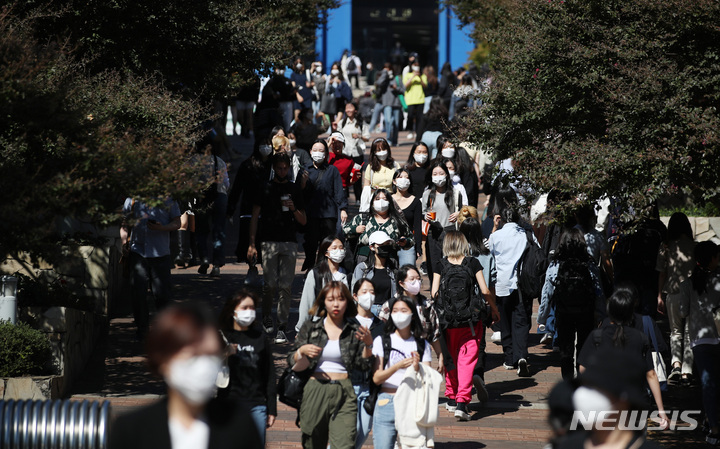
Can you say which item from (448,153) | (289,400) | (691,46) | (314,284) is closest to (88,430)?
(289,400)

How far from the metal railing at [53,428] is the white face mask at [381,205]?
16.4 ft

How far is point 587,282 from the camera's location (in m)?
9.69

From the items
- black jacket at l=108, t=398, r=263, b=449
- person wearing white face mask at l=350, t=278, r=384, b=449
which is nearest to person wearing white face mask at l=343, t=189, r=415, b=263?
person wearing white face mask at l=350, t=278, r=384, b=449

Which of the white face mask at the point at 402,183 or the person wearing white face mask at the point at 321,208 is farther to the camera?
the person wearing white face mask at the point at 321,208

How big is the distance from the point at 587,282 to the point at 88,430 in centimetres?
527

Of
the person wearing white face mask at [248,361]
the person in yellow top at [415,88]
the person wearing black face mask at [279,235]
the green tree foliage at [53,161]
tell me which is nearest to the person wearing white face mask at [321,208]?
the person wearing black face mask at [279,235]

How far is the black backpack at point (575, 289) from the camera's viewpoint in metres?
9.65

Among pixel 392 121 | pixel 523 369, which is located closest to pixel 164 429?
pixel 523 369

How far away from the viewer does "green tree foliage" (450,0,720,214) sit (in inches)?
324

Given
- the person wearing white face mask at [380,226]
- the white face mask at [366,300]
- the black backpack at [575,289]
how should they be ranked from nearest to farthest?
the white face mask at [366,300]
the black backpack at [575,289]
the person wearing white face mask at [380,226]

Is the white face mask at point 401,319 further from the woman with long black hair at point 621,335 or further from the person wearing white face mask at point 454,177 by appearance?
the person wearing white face mask at point 454,177

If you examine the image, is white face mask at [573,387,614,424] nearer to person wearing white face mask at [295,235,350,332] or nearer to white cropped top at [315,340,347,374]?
white cropped top at [315,340,347,374]

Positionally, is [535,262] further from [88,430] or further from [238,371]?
[88,430]

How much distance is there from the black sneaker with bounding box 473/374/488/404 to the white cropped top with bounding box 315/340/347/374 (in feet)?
9.25
